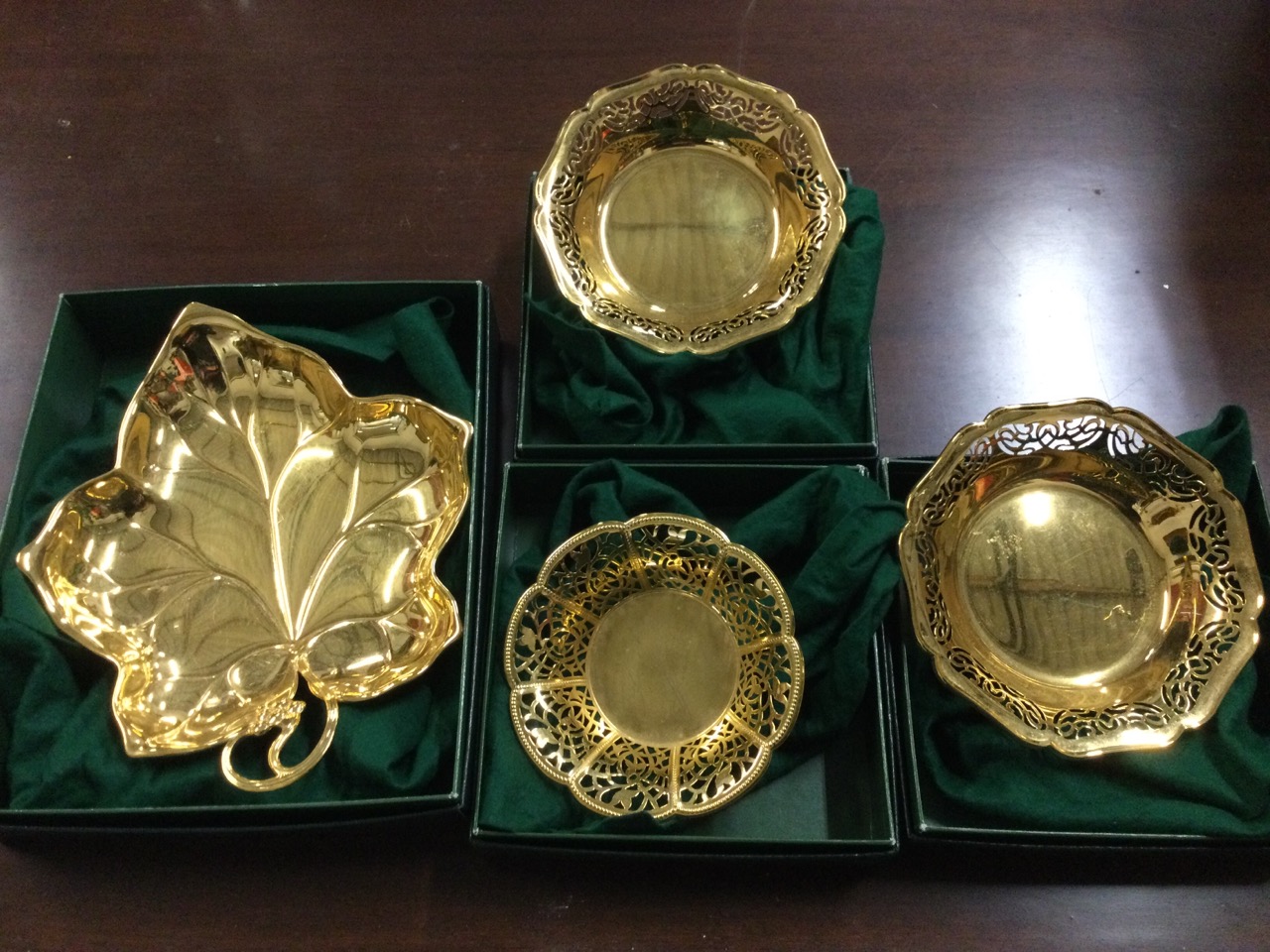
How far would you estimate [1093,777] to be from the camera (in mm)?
815

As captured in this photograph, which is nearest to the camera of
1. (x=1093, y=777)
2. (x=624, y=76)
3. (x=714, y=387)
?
(x=1093, y=777)

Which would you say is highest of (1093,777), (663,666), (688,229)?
(688,229)

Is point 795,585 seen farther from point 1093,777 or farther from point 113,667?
point 113,667

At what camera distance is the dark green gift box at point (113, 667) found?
787 millimetres

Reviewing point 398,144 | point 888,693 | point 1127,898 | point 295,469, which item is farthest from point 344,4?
point 1127,898

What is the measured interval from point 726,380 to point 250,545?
526 millimetres

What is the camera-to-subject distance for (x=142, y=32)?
1245 mm

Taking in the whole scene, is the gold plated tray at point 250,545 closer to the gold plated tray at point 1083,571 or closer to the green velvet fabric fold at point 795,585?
the green velvet fabric fold at point 795,585

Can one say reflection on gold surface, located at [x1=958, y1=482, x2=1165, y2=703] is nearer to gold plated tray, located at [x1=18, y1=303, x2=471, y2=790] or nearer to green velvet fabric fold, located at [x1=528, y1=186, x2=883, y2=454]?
green velvet fabric fold, located at [x1=528, y1=186, x2=883, y2=454]

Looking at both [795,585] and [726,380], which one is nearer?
[795,585]

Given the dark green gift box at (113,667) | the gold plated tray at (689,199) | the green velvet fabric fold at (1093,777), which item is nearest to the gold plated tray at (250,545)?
the dark green gift box at (113,667)

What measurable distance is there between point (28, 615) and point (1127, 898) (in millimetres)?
1063

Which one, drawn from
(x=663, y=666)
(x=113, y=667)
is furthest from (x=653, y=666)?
(x=113, y=667)

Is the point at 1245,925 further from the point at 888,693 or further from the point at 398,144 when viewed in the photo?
the point at 398,144
